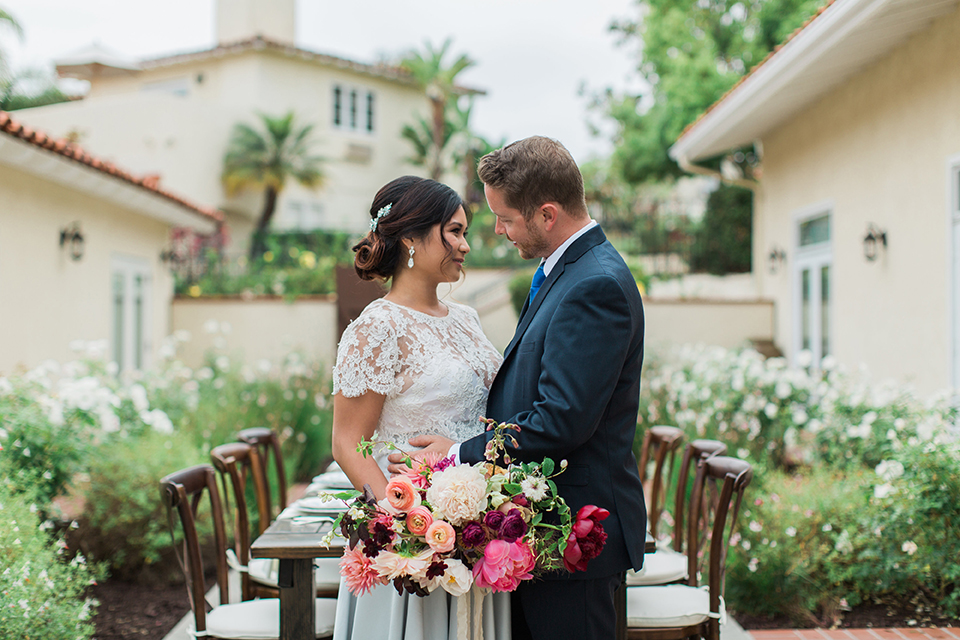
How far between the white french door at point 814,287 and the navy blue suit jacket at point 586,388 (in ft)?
23.9

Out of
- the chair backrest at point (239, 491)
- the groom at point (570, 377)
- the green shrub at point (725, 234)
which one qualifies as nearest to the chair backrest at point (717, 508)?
the groom at point (570, 377)

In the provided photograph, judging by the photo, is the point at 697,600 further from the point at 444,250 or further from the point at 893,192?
the point at 893,192

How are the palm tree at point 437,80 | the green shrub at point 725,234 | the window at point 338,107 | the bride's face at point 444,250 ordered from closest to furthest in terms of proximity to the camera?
the bride's face at point 444,250 → the green shrub at point 725,234 → the palm tree at point 437,80 → the window at point 338,107

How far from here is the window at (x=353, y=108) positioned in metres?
22.3

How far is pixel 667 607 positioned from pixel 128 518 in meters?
3.35

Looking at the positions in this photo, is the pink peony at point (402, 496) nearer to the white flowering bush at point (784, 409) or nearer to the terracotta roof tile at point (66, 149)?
the white flowering bush at point (784, 409)

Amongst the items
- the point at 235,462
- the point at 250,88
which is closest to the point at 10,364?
the point at 235,462

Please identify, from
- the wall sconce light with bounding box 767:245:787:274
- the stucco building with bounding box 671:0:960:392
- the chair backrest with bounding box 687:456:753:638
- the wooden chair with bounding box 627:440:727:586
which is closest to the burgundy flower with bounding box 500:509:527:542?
the chair backrest with bounding box 687:456:753:638

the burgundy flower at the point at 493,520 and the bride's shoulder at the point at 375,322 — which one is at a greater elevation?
the bride's shoulder at the point at 375,322

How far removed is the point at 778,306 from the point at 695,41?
7.13m

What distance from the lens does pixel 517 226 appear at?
2.23 m

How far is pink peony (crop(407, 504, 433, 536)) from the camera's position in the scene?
1890 mm

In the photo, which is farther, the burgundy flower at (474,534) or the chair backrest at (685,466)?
the chair backrest at (685,466)

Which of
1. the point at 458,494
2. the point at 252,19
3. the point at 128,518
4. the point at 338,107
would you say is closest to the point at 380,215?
the point at 458,494
